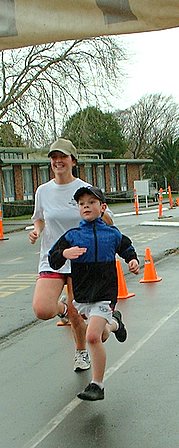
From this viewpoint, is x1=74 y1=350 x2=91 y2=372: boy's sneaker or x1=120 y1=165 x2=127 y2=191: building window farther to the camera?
x1=120 y1=165 x2=127 y2=191: building window

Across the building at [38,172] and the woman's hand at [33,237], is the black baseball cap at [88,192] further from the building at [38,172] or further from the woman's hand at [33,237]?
the building at [38,172]

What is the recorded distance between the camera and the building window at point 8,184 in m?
→ 50.3

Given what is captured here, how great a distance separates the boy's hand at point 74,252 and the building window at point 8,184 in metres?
44.6

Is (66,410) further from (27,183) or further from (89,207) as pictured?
(27,183)

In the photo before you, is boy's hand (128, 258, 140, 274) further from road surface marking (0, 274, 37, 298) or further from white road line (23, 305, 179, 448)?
road surface marking (0, 274, 37, 298)

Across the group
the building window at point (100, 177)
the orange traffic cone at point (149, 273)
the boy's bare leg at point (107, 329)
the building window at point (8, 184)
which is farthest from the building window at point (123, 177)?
the boy's bare leg at point (107, 329)

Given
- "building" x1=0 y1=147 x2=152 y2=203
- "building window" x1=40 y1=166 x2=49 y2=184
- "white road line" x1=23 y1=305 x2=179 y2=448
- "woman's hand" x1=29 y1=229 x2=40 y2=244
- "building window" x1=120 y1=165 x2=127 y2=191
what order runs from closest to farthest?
"white road line" x1=23 y1=305 x2=179 y2=448, "woman's hand" x1=29 y1=229 x2=40 y2=244, "building" x1=0 y1=147 x2=152 y2=203, "building window" x1=40 y1=166 x2=49 y2=184, "building window" x1=120 y1=165 x2=127 y2=191

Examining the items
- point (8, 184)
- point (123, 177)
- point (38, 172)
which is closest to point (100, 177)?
point (123, 177)

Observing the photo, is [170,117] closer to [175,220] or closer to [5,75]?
[5,75]

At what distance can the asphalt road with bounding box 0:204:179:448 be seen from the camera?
5.00m

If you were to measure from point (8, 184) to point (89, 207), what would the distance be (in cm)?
4543

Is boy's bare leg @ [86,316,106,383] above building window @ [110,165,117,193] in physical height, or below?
above

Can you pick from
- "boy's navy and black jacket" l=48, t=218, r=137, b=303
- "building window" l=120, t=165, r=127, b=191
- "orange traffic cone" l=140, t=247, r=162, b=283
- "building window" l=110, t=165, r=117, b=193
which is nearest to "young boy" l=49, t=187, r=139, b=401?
"boy's navy and black jacket" l=48, t=218, r=137, b=303

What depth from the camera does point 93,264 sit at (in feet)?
18.4
